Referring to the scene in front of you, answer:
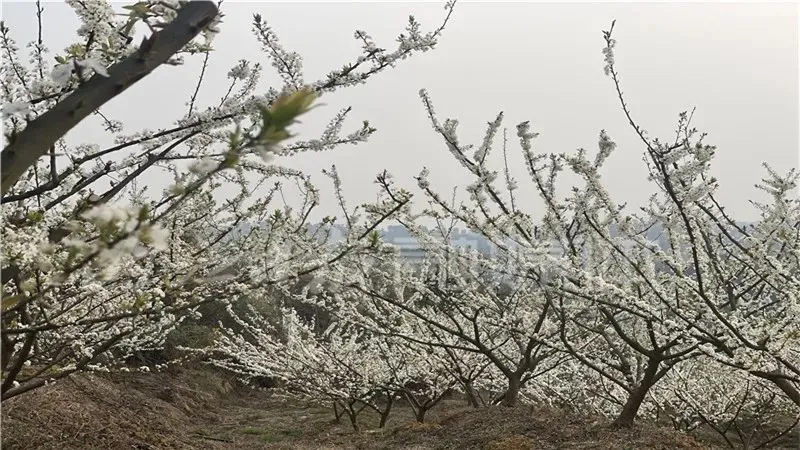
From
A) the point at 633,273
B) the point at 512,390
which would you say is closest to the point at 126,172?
the point at 633,273

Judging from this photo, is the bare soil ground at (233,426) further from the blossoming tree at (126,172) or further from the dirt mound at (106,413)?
the blossoming tree at (126,172)

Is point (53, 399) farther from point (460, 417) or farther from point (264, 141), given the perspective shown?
point (264, 141)

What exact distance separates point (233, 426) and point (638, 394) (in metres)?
8.95

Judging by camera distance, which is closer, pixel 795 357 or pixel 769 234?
pixel 769 234

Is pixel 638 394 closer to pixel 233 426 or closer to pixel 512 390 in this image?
pixel 512 390

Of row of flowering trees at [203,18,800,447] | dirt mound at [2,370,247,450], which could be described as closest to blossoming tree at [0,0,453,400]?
row of flowering trees at [203,18,800,447]

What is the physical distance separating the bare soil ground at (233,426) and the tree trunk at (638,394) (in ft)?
0.44

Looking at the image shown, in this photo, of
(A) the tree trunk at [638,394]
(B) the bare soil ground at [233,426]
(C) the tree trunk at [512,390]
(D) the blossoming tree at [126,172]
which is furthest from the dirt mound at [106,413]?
(A) the tree trunk at [638,394]

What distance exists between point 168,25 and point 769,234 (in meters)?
4.80

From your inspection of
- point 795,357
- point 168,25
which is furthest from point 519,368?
point 168,25

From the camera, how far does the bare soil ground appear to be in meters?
6.92

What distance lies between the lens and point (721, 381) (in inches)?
379

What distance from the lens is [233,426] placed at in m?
12.8

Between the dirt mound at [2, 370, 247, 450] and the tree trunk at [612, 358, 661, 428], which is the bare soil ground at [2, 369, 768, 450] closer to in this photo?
the dirt mound at [2, 370, 247, 450]
